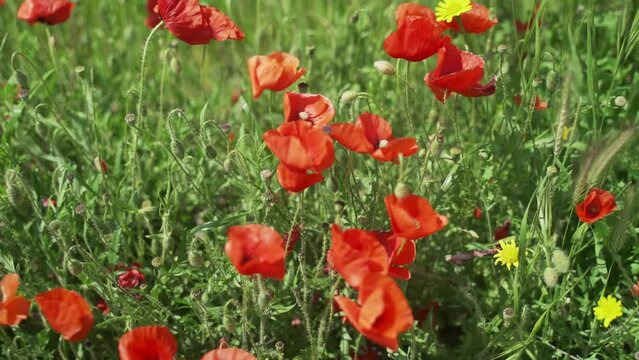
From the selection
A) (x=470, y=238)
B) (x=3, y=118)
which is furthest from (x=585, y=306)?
(x=3, y=118)

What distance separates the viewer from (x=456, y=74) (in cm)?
213

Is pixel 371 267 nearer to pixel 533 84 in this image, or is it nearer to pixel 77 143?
pixel 533 84

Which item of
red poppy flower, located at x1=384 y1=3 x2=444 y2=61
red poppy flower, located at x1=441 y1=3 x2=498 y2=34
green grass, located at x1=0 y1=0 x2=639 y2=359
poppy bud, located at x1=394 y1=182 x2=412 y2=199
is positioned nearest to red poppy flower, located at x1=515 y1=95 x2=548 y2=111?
green grass, located at x1=0 y1=0 x2=639 y2=359

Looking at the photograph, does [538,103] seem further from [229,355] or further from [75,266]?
[75,266]

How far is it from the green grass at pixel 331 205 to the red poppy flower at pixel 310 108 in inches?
7.0

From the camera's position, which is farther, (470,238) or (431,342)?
(470,238)

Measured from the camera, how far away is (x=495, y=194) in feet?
8.75

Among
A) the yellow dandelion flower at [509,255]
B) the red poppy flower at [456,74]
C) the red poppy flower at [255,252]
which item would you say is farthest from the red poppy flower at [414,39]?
the red poppy flower at [255,252]

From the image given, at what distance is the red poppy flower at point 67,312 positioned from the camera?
6.14 ft

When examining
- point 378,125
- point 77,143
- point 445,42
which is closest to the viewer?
point 378,125

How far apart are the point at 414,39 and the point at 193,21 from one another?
2.22ft

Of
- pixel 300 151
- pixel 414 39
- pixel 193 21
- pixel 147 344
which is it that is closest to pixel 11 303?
pixel 147 344

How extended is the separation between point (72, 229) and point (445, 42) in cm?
124

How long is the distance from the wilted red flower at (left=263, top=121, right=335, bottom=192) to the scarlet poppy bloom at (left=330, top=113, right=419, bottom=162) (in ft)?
0.26
